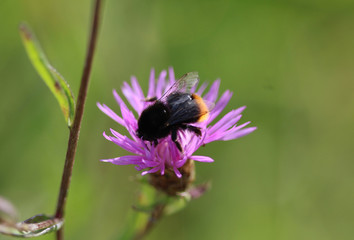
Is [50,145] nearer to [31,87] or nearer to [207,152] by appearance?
[31,87]

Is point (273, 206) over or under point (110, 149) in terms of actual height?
under

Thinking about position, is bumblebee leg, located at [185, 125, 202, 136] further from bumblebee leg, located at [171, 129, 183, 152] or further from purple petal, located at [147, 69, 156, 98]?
purple petal, located at [147, 69, 156, 98]

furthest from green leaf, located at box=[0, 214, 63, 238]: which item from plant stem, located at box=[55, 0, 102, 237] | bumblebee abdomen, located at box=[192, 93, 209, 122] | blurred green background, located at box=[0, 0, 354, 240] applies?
blurred green background, located at box=[0, 0, 354, 240]

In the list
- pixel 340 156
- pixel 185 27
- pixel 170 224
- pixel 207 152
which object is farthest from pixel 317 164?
pixel 185 27

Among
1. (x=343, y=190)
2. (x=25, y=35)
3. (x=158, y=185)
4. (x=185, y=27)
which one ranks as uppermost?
(x=185, y=27)

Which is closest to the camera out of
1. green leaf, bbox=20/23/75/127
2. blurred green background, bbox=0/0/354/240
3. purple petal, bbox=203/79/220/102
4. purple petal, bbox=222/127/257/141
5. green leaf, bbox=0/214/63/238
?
green leaf, bbox=0/214/63/238

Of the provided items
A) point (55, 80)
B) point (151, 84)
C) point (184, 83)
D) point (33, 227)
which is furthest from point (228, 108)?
point (33, 227)

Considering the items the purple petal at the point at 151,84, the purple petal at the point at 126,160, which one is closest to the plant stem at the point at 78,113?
the purple petal at the point at 126,160
